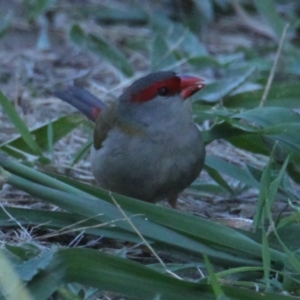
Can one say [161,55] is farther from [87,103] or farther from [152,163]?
[152,163]

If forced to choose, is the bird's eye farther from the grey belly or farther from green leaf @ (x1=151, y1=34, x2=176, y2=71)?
green leaf @ (x1=151, y1=34, x2=176, y2=71)

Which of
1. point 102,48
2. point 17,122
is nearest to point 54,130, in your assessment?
point 17,122

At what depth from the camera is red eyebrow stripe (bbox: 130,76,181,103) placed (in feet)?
11.7

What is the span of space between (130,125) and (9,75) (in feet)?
7.34

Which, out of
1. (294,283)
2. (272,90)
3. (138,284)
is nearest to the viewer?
(138,284)

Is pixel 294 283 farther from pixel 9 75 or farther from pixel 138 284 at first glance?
pixel 9 75

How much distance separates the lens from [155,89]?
3.58 m

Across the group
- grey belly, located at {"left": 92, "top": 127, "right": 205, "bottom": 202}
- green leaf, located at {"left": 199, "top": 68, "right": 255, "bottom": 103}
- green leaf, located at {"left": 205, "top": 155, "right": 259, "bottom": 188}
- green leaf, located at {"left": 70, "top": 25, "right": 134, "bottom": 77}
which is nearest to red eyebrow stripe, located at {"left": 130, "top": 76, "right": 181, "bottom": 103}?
grey belly, located at {"left": 92, "top": 127, "right": 205, "bottom": 202}

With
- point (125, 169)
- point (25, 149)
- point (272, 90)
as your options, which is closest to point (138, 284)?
point (125, 169)

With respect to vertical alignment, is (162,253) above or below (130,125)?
below

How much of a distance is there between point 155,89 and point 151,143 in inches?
9.6

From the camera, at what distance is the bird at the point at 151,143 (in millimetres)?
3424

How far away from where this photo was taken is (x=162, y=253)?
9.86ft

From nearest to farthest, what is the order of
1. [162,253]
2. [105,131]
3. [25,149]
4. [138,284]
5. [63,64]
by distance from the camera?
[138,284], [162,253], [105,131], [25,149], [63,64]
